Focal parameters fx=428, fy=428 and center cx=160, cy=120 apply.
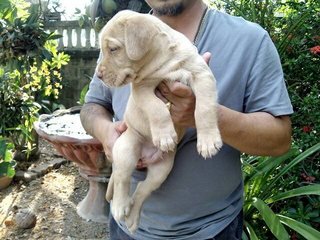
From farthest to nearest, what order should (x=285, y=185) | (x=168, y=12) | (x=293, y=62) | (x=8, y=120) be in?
1. (x=8, y=120)
2. (x=293, y=62)
3. (x=285, y=185)
4. (x=168, y=12)

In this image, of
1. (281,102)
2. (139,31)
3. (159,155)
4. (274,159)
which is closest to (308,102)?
(274,159)

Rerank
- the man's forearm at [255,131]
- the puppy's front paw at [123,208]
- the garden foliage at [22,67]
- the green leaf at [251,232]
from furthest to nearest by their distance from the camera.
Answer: the garden foliage at [22,67], the green leaf at [251,232], the puppy's front paw at [123,208], the man's forearm at [255,131]

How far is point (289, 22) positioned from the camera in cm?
384

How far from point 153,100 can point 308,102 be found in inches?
88.9

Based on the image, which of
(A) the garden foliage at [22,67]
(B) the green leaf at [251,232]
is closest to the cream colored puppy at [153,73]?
(B) the green leaf at [251,232]

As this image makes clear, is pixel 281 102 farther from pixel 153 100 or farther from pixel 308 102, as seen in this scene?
pixel 308 102

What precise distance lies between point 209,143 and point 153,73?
344mm

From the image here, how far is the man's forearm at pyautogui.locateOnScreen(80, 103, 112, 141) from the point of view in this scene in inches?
81.9

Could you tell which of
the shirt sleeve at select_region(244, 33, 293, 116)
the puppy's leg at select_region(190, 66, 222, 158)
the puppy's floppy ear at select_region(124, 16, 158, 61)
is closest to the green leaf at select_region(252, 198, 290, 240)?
the shirt sleeve at select_region(244, 33, 293, 116)

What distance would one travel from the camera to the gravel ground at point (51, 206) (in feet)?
13.7

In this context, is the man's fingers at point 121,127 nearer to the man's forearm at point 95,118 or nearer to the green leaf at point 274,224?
the man's forearm at point 95,118

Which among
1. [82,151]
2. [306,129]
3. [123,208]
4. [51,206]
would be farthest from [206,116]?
[51,206]

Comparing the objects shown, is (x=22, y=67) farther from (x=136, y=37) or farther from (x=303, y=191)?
(x=136, y=37)

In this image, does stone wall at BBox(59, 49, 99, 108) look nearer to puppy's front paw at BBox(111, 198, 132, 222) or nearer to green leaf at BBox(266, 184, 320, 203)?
green leaf at BBox(266, 184, 320, 203)
